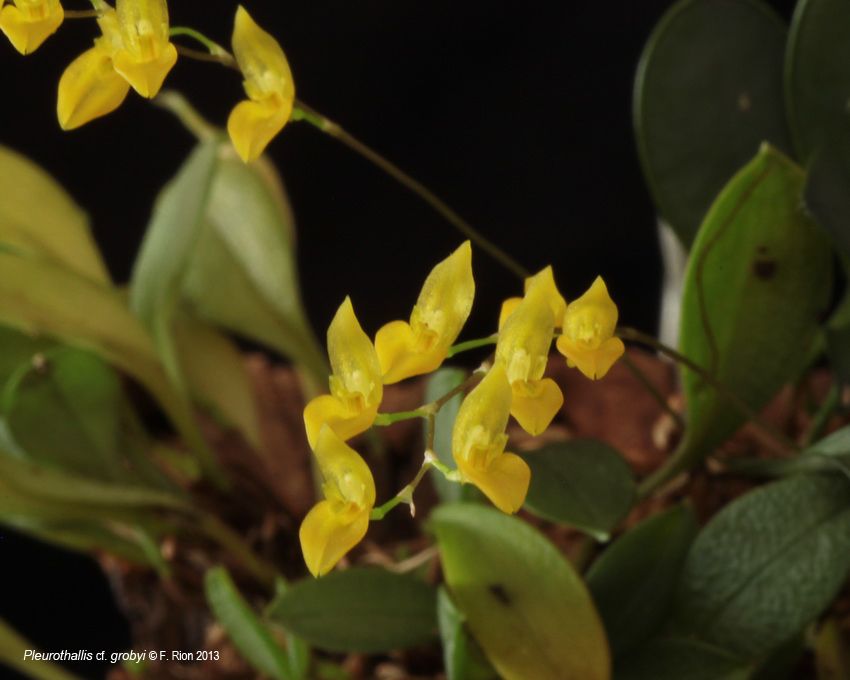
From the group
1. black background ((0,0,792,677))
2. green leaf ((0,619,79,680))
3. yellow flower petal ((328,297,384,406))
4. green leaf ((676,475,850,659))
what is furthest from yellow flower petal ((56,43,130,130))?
black background ((0,0,792,677))

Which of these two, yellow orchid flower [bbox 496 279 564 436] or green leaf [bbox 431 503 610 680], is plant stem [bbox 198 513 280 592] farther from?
yellow orchid flower [bbox 496 279 564 436]

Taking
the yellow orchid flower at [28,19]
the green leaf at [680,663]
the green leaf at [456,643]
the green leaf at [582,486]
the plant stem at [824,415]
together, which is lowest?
the green leaf at [680,663]

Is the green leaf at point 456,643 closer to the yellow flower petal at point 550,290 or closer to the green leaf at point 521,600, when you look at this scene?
the green leaf at point 521,600

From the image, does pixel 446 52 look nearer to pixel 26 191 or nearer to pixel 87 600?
pixel 26 191

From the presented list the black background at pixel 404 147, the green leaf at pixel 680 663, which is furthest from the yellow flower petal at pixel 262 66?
the black background at pixel 404 147

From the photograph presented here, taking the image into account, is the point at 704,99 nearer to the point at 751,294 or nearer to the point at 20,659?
the point at 751,294
